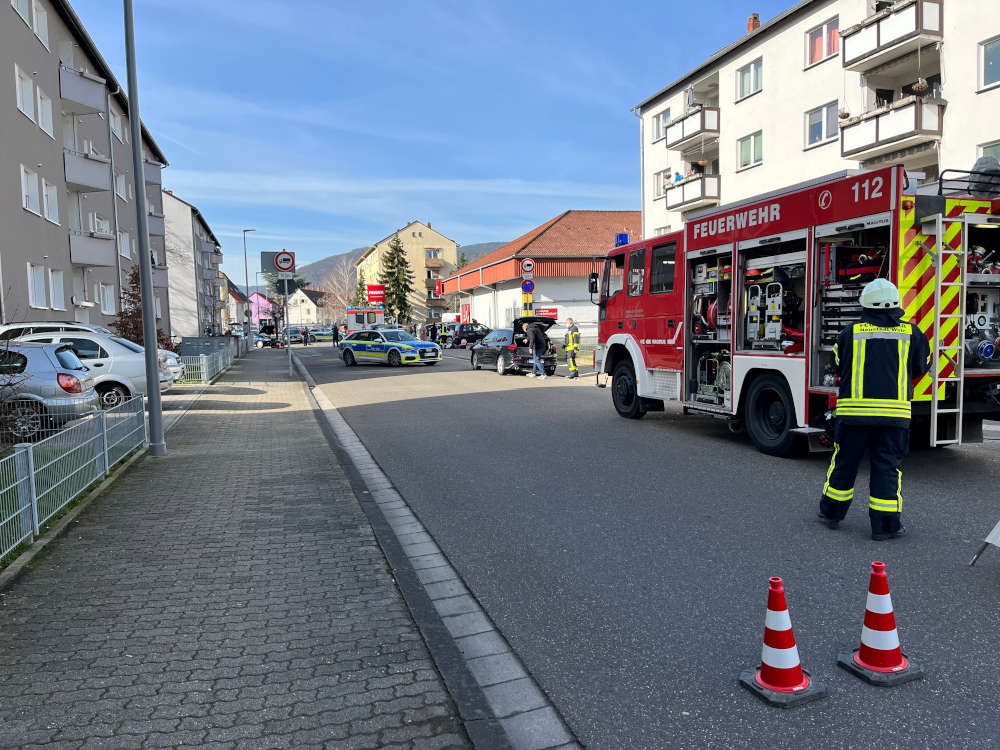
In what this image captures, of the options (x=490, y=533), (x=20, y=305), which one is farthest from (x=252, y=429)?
(x=20, y=305)

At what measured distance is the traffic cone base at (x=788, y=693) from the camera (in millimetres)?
3098

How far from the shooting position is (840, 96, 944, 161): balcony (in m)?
20.0

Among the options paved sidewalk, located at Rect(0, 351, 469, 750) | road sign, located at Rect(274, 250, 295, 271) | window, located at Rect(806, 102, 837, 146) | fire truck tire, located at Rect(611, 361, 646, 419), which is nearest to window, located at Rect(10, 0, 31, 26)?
road sign, located at Rect(274, 250, 295, 271)

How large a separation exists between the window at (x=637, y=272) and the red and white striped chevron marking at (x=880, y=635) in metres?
8.51

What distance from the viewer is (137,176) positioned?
9.29 metres

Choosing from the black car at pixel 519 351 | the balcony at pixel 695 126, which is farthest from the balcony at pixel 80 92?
the balcony at pixel 695 126

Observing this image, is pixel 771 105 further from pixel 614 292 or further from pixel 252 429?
pixel 252 429

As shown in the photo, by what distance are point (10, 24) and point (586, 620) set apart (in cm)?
2404

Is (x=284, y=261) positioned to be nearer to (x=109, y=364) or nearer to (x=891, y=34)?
(x=109, y=364)

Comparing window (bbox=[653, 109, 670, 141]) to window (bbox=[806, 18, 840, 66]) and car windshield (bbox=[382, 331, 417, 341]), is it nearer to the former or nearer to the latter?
window (bbox=[806, 18, 840, 66])

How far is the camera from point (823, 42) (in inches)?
983

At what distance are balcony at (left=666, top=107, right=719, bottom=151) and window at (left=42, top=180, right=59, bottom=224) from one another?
23075mm

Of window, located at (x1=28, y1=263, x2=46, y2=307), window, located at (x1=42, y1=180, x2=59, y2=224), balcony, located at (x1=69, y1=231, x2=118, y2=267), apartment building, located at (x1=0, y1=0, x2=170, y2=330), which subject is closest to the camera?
apartment building, located at (x1=0, y1=0, x2=170, y2=330)

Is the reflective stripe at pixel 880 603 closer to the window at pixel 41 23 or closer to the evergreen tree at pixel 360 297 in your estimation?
the window at pixel 41 23
